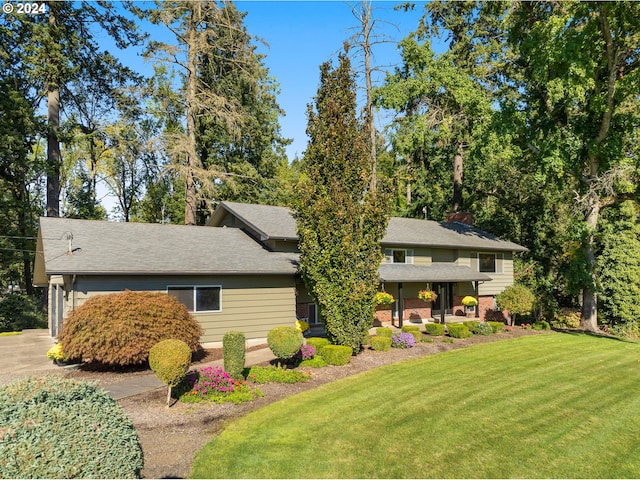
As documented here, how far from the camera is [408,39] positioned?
26734 millimetres

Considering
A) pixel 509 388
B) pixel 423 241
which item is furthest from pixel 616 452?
pixel 423 241

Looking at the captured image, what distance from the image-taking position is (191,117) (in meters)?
26.8

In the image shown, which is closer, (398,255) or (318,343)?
(318,343)

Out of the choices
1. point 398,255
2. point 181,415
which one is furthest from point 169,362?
point 398,255

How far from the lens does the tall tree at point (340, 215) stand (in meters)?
13.8

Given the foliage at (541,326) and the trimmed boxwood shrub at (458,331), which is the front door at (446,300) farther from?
the trimmed boxwood shrub at (458,331)

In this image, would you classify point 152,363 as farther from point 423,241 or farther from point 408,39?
point 408,39

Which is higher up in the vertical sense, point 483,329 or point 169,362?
point 169,362

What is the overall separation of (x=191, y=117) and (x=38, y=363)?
17995mm

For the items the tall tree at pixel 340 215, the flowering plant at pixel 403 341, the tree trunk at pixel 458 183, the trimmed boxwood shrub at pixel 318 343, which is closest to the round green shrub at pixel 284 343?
the trimmed boxwood shrub at pixel 318 343

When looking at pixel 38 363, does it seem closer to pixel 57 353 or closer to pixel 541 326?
pixel 57 353

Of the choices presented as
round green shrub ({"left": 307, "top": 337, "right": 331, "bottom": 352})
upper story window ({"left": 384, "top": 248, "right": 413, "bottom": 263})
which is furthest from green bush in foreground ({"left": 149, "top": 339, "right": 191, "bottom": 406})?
upper story window ({"left": 384, "top": 248, "right": 413, "bottom": 263})

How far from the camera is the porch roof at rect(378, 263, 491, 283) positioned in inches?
803

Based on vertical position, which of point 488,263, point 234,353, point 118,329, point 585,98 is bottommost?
point 234,353
